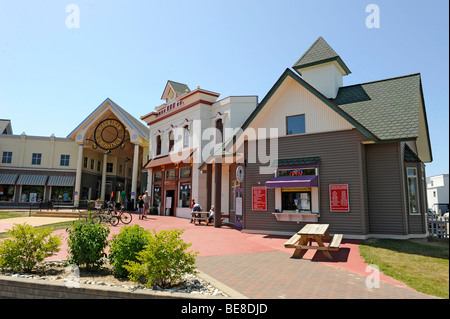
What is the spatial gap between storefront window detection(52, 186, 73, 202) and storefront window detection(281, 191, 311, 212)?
2916 centimetres

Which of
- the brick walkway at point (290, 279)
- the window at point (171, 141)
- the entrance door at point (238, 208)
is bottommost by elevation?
the brick walkway at point (290, 279)

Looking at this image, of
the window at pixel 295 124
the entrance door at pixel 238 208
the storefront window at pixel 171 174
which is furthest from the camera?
the storefront window at pixel 171 174

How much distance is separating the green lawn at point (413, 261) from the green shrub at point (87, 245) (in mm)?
6790

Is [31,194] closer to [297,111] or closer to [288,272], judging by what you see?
[297,111]

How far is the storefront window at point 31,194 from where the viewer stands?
34656mm

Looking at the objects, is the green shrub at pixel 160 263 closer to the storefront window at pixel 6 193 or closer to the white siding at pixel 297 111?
the white siding at pixel 297 111

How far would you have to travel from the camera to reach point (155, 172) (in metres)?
29.2

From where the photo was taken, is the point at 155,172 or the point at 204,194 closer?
the point at 204,194

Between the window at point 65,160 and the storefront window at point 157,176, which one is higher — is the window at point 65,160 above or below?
above

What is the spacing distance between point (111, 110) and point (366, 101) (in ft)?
87.8

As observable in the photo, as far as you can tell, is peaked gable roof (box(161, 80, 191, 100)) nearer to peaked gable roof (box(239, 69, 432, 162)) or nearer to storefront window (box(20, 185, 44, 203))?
peaked gable roof (box(239, 69, 432, 162))

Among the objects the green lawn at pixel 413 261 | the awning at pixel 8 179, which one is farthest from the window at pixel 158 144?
the green lawn at pixel 413 261
